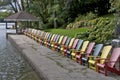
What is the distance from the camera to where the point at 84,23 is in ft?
110

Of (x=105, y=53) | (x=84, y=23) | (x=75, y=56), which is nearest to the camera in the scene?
(x=105, y=53)

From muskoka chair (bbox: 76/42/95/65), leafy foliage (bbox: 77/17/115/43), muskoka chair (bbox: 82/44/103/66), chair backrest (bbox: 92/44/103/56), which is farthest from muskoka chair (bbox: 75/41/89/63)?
leafy foliage (bbox: 77/17/115/43)

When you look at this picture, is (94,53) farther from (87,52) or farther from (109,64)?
(109,64)

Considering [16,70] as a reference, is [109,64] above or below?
above

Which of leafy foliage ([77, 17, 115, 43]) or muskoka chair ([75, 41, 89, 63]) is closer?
muskoka chair ([75, 41, 89, 63])

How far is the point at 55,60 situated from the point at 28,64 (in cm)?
154

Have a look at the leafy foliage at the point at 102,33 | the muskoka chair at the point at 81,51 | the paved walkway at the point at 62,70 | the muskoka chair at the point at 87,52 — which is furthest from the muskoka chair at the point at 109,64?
the leafy foliage at the point at 102,33

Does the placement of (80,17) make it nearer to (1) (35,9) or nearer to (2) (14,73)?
(1) (35,9)

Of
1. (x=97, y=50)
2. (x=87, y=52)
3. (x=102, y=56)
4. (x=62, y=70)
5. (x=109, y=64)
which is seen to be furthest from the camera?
(x=87, y=52)

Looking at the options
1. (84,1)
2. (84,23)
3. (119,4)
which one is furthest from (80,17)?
(119,4)

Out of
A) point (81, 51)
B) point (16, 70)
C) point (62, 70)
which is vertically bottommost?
point (16, 70)

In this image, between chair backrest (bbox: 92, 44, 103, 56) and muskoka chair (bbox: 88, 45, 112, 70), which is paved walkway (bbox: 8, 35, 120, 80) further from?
chair backrest (bbox: 92, 44, 103, 56)

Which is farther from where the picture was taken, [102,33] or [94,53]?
[102,33]

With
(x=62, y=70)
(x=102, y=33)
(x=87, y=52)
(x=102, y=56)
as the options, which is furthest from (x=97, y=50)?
(x=102, y=33)
